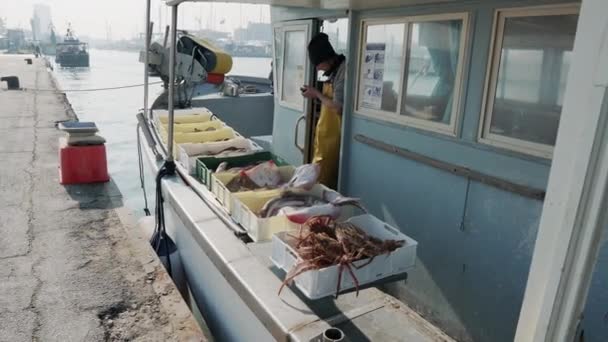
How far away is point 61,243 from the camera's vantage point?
13.9 ft

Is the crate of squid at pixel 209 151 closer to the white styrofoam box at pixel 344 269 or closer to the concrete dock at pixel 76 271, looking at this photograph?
the concrete dock at pixel 76 271

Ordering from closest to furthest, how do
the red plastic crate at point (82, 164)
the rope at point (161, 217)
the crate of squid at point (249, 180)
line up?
the crate of squid at point (249, 180), the rope at point (161, 217), the red plastic crate at point (82, 164)

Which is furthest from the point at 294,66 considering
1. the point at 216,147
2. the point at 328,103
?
the point at 216,147

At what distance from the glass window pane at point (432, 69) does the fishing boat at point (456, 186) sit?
0.5 inches

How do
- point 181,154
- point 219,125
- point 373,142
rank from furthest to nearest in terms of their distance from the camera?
point 219,125, point 181,154, point 373,142

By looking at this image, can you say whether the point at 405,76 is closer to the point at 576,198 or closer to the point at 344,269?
the point at 344,269

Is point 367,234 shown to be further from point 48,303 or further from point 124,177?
point 124,177

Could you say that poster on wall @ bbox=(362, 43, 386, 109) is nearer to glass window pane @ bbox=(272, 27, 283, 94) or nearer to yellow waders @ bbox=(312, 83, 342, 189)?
yellow waders @ bbox=(312, 83, 342, 189)

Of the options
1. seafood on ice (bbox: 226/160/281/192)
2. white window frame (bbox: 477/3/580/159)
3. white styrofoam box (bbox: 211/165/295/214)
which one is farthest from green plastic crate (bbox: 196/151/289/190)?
A: white window frame (bbox: 477/3/580/159)

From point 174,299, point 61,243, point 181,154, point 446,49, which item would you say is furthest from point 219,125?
point 446,49

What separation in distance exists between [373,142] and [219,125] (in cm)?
227

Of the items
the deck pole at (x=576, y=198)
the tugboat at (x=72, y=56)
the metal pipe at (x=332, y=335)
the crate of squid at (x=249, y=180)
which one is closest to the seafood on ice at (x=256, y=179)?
the crate of squid at (x=249, y=180)

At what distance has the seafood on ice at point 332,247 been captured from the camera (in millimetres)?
2221

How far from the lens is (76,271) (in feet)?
12.3
